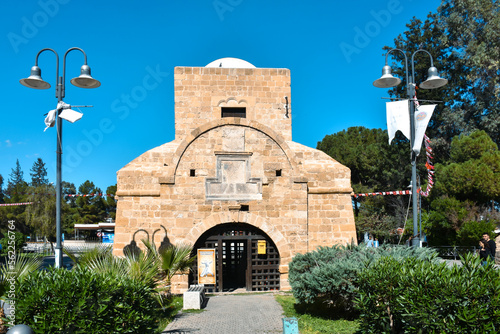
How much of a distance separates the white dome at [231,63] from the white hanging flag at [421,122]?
30.5 feet

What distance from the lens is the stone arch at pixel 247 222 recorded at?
11555mm

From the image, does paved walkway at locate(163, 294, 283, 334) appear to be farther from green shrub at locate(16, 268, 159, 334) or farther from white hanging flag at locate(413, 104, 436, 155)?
white hanging flag at locate(413, 104, 436, 155)

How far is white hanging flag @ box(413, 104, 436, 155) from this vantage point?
853cm

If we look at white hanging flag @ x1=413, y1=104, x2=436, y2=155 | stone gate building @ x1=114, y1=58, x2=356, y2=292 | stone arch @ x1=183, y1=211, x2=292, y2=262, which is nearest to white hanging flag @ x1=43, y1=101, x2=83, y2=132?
stone gate building @ x1=114, y1=58, x2=356, y2=292

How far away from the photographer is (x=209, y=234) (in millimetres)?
11836

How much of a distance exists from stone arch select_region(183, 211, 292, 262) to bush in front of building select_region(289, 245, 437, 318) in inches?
95.0

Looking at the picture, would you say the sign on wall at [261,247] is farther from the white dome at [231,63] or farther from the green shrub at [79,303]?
the white dome at [231,63]

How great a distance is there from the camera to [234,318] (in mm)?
8594

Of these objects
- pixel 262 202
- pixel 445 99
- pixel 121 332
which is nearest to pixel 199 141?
pixel 262 202

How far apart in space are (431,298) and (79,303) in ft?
14.2

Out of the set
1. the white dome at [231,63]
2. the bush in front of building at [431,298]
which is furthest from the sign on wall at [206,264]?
the white dome at [231,63]

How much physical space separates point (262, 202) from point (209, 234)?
183 cm

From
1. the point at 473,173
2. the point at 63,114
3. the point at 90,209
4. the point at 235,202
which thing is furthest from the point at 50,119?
the point at 90,209

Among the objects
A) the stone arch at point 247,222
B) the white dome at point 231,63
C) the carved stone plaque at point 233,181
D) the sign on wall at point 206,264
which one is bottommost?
the sign on wall at point 206,264
